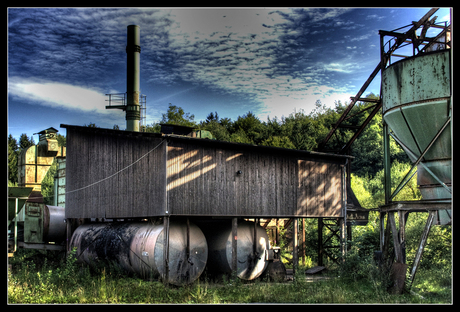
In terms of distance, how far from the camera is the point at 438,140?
623 inches

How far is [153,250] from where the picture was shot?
59.3ft

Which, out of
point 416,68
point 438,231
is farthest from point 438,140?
point 438,231

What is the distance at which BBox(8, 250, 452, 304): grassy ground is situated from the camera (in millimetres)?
14875

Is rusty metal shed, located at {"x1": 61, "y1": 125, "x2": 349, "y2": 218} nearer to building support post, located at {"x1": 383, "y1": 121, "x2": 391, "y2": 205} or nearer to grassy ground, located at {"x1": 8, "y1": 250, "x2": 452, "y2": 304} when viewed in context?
grassy ground, located at {"x1": 8, "y1": 250, "x2": 452, "y2": 304}

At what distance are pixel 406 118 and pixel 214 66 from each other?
28260mm

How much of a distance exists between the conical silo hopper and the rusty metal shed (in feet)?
21.0

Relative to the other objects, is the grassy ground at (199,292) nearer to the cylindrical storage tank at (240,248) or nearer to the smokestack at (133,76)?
the cylindrical storage tank at (240,248)

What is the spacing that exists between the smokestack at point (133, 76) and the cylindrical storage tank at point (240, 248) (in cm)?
1555

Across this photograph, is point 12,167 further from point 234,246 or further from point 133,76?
point 234,246

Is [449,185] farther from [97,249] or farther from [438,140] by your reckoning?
[97,249]

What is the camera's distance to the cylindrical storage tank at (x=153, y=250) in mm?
18172

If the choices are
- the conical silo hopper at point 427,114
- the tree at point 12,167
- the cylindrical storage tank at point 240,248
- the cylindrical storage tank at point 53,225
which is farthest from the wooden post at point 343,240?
the tree at point 12,167

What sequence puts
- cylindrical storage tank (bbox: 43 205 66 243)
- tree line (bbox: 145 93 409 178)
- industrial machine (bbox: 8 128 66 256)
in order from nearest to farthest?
industrial machine (bbox: 8 128 66 256), cylindrical storage tank (bbox: 43 205 66 243), tree line (bbox: 145 93 409 178)

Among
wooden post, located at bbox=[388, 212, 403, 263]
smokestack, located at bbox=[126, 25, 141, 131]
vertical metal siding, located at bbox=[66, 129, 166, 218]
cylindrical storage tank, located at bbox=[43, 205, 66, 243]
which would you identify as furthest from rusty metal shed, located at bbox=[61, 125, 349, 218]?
smokestack, located at bbox=[126, 25, 141, 131]
